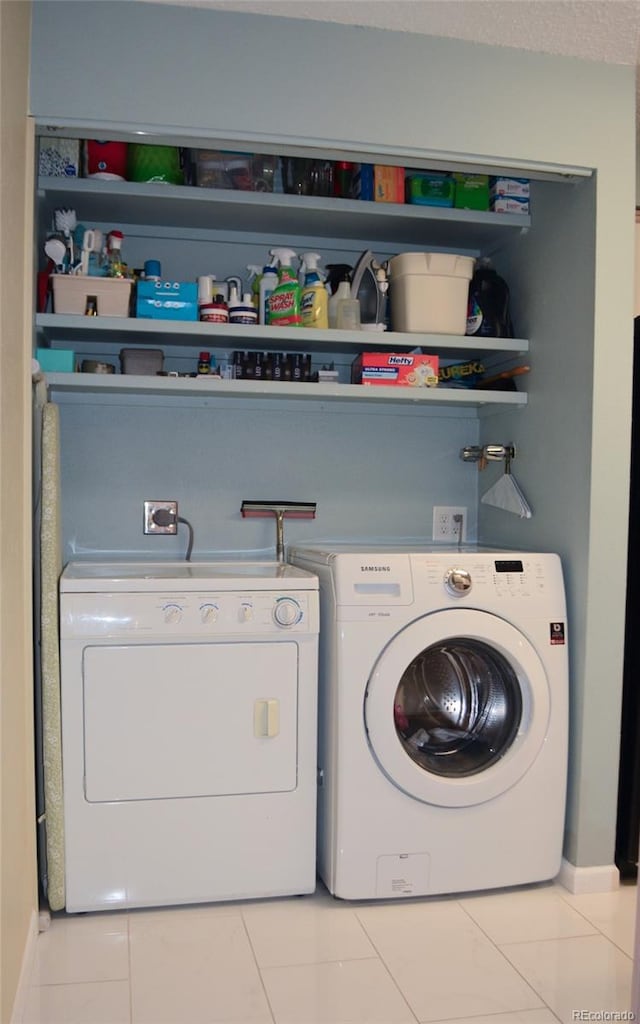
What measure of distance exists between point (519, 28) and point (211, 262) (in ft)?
3.97

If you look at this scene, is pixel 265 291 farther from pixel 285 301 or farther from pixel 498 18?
pixel 498 18

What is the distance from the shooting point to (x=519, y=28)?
222 centimetres

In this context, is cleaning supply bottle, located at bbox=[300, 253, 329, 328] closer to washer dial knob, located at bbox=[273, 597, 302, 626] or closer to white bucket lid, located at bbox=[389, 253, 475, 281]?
white bucket lid, located at bbox=[389, 253, 475, 281]

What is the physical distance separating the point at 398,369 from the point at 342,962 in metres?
1.67

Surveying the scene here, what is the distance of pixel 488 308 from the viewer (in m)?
2.81

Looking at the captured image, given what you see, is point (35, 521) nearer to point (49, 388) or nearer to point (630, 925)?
point (49, 388)

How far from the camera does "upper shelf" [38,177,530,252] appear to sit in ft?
8.08

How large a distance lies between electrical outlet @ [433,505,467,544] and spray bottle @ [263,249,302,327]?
921 mm

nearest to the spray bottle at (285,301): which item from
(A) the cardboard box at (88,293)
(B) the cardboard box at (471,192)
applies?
(A) the cardboard box at (88,293)

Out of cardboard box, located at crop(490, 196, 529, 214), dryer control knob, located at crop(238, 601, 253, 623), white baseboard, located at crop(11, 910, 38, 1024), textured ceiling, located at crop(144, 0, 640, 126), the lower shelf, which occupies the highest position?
textured ceiling, located at crop(144, 0, 640, 126)

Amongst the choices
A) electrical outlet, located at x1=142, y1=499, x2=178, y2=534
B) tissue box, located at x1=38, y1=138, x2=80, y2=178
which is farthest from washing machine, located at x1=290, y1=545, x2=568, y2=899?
tissue box, located at x1=38, y1=138, x2=80, y2=178

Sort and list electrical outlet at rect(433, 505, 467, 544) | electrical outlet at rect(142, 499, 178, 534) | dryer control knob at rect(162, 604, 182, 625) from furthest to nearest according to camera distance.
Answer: electrical outlet at rect(433, 505, 467, 544) < electrical outlet at rect(142, 499, 178, 534) < dryer control knob at rect(162, 604, 182, 625)

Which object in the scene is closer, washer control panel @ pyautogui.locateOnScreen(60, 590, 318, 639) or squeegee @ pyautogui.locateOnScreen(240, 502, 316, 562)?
washer control panel @ pyautogui.locateOnScreen(60, 590, 318, 639)

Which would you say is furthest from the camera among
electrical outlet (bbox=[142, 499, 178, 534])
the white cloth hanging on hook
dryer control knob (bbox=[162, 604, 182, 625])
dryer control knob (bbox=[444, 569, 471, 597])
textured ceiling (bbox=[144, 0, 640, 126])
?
electrical outlet (bbox=[142, 499, 178, 534])
